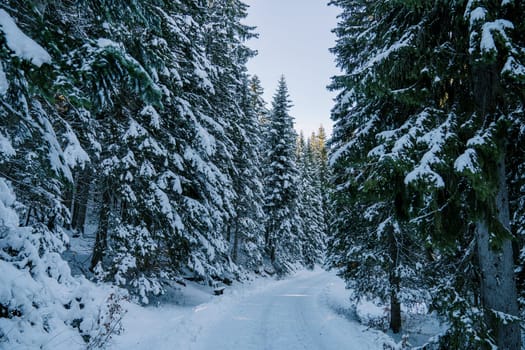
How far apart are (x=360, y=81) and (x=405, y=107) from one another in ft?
5.23

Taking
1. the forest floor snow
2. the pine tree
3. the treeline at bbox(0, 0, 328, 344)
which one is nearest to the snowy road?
the forest floor snow

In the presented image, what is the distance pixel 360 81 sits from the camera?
6188 millimetres

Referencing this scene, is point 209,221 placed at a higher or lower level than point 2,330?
higher

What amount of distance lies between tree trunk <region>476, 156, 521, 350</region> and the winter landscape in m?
0.03

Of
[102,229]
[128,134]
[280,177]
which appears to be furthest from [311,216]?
[128,134]

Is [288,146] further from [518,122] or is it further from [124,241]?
[518,122]

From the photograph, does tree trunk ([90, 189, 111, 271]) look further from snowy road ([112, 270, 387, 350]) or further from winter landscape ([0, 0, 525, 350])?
snowy road ([112, 270, 387, 350])

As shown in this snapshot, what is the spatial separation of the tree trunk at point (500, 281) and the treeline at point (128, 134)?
6248mm

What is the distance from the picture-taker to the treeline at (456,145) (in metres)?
4.75

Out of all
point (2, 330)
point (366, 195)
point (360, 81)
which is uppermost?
point (360, 81)

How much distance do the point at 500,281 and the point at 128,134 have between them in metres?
10.2

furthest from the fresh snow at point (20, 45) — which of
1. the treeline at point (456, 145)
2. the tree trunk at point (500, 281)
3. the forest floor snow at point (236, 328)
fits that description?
the tree trunk at point (500, 281)

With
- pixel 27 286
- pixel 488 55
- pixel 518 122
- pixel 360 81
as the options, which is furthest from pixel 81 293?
pixel 518 122

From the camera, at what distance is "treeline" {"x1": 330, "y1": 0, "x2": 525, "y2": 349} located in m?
4.75
